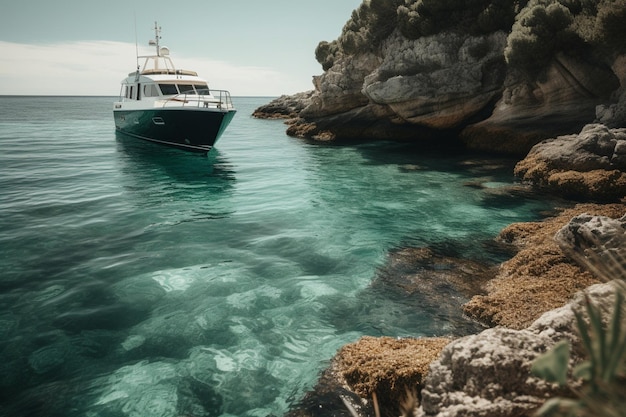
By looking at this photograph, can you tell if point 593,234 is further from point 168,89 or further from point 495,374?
point 168,89

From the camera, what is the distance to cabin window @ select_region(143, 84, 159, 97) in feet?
77.8

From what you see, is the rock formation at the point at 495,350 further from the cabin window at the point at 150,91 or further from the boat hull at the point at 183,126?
the cabin window at the point at 150,91

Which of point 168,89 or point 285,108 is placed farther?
point 285,108

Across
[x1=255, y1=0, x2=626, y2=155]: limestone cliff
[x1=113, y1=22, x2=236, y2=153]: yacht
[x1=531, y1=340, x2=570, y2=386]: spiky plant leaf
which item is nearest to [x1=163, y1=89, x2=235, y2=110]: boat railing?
[x1=113, y1=22, x2=236, y2=153]: yacht

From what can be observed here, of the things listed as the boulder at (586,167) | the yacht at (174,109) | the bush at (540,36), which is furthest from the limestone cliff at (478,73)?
the yacht at (174,109)

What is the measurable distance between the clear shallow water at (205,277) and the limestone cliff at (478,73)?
4707 millimetres

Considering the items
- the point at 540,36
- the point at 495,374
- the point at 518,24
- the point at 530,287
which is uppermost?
the point at 518,24

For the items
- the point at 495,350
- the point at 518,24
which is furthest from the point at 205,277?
the point at 518,24

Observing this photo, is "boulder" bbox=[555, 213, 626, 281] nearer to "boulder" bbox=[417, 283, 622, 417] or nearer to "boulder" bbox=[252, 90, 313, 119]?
"boulder" bbox=[417, 283, 622, 417]

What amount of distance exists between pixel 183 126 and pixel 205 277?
52.3ft

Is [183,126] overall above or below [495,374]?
above

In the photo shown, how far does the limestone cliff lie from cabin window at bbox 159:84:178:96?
12.3 m

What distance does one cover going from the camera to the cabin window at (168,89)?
2383 cm

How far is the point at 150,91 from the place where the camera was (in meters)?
24.1
